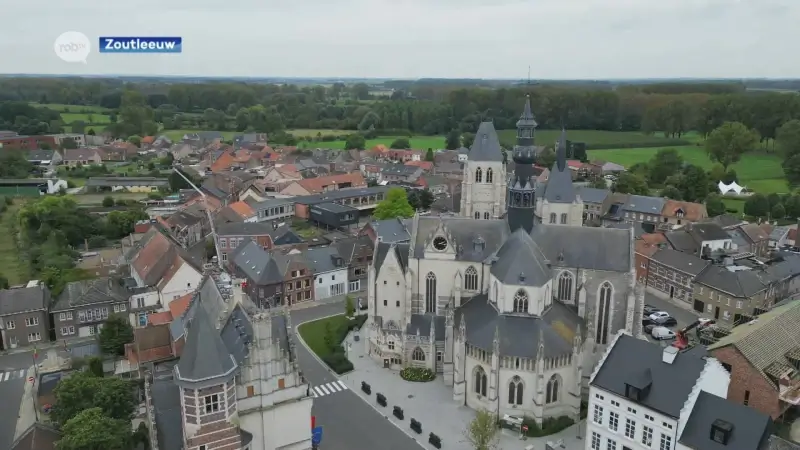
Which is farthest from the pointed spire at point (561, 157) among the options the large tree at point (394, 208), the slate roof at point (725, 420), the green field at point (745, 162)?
the green field at point (745, 162)

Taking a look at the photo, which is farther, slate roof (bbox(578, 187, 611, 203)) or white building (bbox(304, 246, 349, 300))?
slate roof (bbox(578, 187, 611, 203))

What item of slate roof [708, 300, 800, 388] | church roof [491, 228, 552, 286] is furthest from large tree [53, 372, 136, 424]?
slate roof [708, 300, 800, 388]

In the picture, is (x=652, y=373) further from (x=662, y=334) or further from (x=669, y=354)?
(x=662, y=334)

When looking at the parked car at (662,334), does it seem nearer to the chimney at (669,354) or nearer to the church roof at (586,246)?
the church roof at (586,246)

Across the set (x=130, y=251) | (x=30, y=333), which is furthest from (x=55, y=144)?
(x=30, y=333)

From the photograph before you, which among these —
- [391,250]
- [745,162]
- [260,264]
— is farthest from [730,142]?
[260,264]

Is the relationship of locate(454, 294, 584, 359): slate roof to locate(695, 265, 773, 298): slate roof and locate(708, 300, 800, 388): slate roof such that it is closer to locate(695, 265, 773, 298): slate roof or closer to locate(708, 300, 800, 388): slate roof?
locate(708, 300, 800, 388): slate roof
